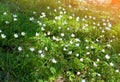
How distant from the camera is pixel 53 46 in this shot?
27.2ft

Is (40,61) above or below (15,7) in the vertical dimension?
below

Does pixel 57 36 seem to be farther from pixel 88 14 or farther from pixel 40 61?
pixel 88 14

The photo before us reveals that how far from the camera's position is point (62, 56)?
8.22 metres

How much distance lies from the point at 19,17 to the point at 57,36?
47.3 inches

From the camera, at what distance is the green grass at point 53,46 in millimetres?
7547

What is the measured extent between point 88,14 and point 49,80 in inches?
158

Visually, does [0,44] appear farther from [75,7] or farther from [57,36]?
[75,7]

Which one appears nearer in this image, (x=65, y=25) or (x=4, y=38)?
(x=4, y=38)

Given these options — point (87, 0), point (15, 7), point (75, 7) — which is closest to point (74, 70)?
point (15, 7)

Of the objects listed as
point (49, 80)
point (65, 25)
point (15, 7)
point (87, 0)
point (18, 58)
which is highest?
point (87, 0)

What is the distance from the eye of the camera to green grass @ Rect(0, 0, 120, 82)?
7.55 meters

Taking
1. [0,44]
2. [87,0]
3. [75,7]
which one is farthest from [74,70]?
[87,0]

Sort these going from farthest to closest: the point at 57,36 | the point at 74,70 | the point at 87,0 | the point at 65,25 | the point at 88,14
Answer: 1. the point at 87,0
2. the point at 88,14
3. the point at 65,25
4. the point at 57,36
5. the point at 74,70

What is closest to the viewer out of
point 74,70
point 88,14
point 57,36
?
point 74,70
